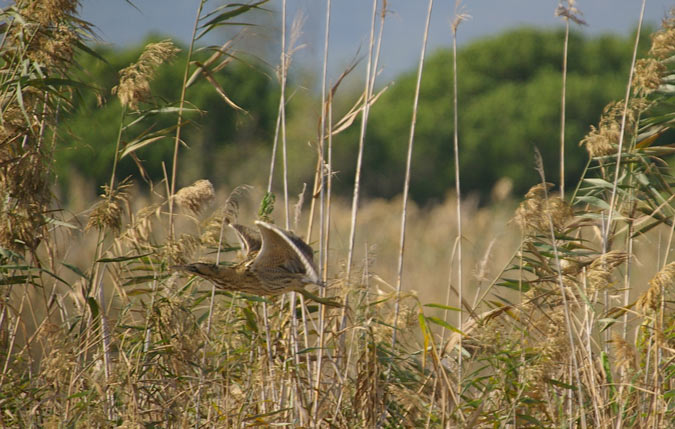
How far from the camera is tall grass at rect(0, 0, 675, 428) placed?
2.84 metres

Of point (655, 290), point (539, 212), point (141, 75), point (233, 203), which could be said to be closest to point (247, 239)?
point (233, 203)

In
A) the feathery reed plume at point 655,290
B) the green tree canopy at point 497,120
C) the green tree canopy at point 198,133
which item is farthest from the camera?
the green tree canopy at point 497,120

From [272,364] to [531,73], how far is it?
84.6 feet

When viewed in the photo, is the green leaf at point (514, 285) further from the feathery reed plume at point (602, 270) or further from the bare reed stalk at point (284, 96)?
the bare reed stalk at point (284, 96)

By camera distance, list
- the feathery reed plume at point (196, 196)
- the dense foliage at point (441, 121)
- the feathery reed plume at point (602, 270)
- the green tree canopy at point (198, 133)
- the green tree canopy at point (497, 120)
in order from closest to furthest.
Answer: the feathery reed plume at point (196, 196) < the feathery reed plume at point (602, 270) < the green tree canopy at point (198, 133) < the dense foliage at point (441, 121) < the green tree canopy at point (497, 120)

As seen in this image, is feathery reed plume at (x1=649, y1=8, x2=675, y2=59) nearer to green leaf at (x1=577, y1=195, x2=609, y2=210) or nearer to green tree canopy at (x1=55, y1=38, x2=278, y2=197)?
green leaf at (x1=577, y1=195, x2=609, y2=210)

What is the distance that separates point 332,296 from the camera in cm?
325

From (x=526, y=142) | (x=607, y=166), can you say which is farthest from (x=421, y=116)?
(x=607, y=166)

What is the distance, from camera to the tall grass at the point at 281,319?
284cm

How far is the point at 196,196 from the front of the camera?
2771mm

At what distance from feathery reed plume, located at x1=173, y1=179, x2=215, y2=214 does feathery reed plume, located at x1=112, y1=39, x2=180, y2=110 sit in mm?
441

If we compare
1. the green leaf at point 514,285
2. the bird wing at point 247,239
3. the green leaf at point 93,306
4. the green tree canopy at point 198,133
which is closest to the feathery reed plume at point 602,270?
the green leaf at point 514,285

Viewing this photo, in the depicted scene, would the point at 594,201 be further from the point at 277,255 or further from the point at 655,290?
the point at 277,255

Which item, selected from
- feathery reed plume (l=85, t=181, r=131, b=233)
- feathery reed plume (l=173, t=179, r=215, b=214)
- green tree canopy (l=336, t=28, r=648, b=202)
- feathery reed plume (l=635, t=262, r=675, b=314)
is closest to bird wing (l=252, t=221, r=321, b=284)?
feathery reed plume (l=173, t=179, r=215, b=214)
